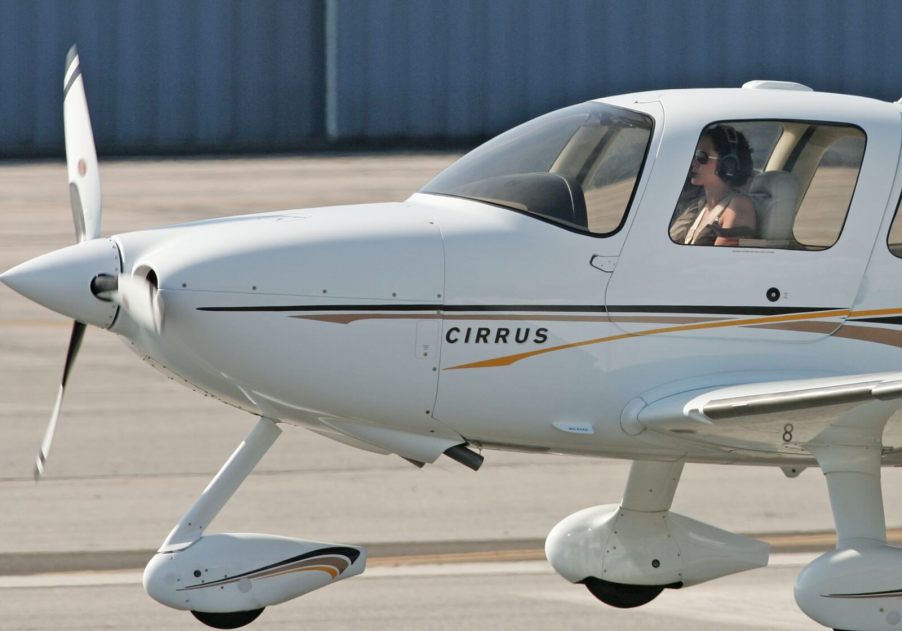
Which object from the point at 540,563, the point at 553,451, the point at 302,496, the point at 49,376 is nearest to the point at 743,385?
the point at 553,451

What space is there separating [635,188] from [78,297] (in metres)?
2.22

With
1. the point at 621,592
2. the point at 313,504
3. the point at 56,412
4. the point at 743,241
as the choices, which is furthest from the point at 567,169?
the point at 313,504

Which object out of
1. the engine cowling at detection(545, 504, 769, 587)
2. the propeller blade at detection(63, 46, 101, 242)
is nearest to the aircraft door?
the engine cowling at detection(545, 504, 769, 587)

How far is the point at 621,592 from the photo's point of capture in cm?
705

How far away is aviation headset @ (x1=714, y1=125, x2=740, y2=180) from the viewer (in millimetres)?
5883

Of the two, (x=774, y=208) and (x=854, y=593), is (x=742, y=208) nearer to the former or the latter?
(x=774, y=208)

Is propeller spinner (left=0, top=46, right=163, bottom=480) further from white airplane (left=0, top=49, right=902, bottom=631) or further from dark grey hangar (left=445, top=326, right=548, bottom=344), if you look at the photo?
dark grey hangar (left=445, top=326, right=548, bottom=344)

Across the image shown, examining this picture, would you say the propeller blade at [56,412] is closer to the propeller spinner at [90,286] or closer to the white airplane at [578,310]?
the propeller spinner at [90,286]

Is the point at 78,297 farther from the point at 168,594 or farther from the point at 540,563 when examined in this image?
the point at 540,563

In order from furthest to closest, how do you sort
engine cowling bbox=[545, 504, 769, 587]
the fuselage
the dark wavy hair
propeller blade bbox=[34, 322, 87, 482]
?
engine cowling bbox=[545, 504, 769, 587]
propeller blade bbox=[34, 322, 87, 482]
the dark wavy hair
the fuselage

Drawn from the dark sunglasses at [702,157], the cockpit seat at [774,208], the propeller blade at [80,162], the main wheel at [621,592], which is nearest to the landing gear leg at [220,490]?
the propeller blade at [80,162]

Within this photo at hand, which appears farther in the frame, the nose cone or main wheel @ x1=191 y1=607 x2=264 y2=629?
main wheel @ x1=191 y1=607 x2=264 y2=629

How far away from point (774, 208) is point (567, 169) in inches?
33.2

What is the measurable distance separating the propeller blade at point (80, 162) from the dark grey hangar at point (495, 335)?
5.63 feet
